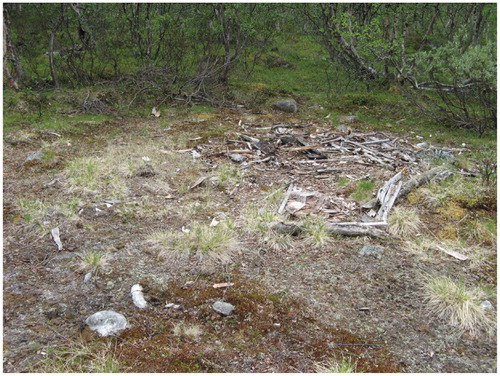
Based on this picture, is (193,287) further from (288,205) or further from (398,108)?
(398,108)

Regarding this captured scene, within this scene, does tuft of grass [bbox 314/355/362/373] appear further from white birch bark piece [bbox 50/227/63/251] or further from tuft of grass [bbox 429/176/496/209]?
tuft of grass [bbox 429/176/496/209]

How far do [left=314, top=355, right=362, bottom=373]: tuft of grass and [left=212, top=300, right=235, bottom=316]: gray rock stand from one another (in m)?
1.12

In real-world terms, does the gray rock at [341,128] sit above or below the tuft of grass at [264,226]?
above

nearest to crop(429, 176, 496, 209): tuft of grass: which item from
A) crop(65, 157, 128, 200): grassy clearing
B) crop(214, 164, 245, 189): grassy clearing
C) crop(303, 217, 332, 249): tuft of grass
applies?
crop(303, 217, 332, 249): tuft of grass

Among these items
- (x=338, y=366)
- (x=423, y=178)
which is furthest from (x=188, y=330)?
(x=423, y=178)

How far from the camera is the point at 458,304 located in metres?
4.10

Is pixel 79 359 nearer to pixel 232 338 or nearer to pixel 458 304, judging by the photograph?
pixel 232 338

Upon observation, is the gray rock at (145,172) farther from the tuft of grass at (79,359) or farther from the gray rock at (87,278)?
the tuft of grass at (79,359)

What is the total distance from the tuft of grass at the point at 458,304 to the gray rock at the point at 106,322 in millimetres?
3335

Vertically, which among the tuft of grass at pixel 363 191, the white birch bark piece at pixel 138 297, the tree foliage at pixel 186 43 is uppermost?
the tree foliage at pixel 186 43

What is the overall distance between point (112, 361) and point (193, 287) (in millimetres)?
1406

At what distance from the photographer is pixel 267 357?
3514 millimetres

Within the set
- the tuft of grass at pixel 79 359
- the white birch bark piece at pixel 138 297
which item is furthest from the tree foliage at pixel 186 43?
the tuft of grass at pixel 79 359

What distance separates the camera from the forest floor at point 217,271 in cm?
354
